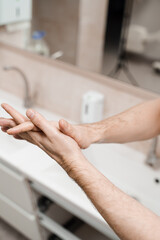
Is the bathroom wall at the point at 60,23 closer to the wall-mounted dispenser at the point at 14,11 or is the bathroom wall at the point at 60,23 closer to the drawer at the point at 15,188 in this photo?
the wall-mounted dispenser at the point at 14,11

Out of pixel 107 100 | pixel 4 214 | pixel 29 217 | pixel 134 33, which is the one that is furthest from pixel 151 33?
pixel 4 214

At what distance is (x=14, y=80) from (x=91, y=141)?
1088 mm

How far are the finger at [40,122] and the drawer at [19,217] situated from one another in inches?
37.8

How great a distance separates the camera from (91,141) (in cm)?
93

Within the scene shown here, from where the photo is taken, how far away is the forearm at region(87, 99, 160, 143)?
Result: 100 cm

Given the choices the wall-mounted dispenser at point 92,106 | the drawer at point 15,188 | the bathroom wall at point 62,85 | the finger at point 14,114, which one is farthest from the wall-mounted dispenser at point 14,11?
the finger at point 14,114

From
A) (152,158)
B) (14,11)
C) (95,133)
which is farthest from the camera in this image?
(14,11)

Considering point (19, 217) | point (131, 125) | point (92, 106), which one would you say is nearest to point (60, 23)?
point (92, 106)

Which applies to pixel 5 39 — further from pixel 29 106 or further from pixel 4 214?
pixel 4 214

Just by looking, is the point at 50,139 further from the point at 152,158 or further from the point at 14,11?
the point at 14,11

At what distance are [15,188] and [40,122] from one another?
32.4 inches

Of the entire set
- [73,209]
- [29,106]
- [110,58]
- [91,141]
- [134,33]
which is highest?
[134,33]

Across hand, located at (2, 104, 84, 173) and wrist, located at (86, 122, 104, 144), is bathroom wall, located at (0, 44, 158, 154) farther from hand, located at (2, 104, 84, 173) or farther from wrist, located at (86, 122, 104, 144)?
hand, located at (2, 104, 84, 173)

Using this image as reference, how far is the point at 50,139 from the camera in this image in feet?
2.34
